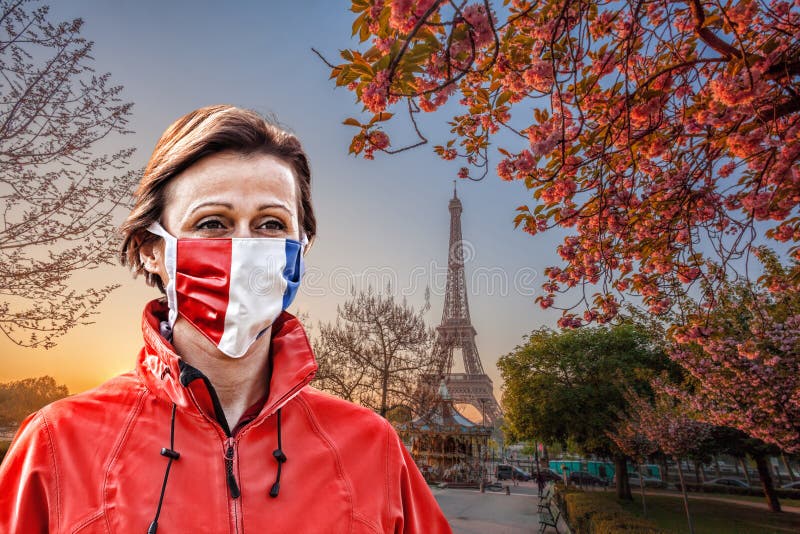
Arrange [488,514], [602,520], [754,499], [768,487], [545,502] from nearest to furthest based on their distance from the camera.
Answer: [602,520] < [545,502] < [488,514] < [768,487] < [754,499]

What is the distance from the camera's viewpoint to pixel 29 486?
106cm

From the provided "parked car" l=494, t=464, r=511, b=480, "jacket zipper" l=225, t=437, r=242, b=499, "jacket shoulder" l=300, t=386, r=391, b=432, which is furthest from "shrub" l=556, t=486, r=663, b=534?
"parked car" l=494, t=464, r=511, b=480

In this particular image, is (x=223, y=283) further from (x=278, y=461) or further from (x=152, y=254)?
(x=278, y=461)

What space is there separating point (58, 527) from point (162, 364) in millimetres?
415

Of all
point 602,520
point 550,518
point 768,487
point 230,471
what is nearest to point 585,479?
point 768,487

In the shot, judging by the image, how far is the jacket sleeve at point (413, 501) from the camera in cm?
145

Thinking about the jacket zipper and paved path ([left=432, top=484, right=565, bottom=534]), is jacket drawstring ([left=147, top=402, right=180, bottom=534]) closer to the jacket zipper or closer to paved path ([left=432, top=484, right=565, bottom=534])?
the jacket zipper

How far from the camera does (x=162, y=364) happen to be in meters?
1.29

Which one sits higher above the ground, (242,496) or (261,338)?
(261,338)

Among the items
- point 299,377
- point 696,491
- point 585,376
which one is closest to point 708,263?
point 299,377

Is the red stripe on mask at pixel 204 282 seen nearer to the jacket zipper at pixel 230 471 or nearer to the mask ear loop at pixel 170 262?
the mask ear loop at pixel 170 262

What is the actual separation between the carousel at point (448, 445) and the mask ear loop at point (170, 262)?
18624mm

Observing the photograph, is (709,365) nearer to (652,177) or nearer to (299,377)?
(652,177)

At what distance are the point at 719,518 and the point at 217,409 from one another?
80.6 ft
